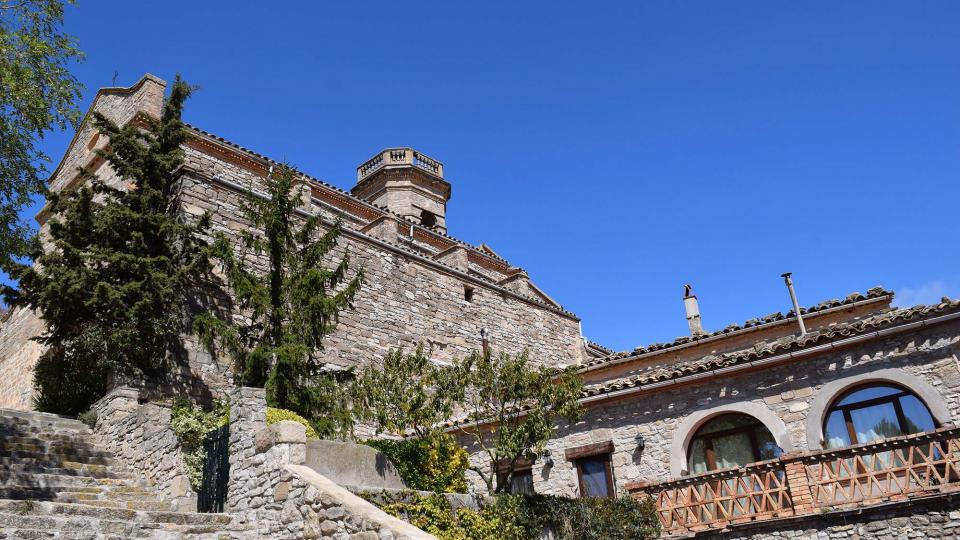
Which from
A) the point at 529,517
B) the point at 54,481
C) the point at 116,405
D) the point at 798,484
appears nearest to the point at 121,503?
the point at 54,481

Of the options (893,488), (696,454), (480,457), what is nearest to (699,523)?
(696,454)

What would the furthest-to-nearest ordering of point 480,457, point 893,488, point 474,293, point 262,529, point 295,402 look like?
point 474,293 → point 480,457 → point 295,402 → point 893,488 → point 262,529

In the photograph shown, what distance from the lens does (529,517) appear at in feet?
35.2

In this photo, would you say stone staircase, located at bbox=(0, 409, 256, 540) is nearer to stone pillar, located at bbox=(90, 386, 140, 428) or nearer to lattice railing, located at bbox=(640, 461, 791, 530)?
stone pillar, located at bbox=(90, 386, 140, 428)

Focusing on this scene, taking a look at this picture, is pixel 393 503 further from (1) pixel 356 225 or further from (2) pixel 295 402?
(1) pixel 356 225

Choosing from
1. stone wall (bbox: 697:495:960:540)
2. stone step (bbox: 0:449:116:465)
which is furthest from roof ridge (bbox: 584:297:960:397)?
stone step (bbox: 0:449:116:465)

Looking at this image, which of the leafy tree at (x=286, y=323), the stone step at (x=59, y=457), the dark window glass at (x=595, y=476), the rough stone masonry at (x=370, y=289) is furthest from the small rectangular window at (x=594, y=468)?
the stone step at (x=59, y=457)

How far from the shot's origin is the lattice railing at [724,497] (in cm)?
1132

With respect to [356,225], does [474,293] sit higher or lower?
lower

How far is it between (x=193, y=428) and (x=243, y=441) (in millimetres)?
2019

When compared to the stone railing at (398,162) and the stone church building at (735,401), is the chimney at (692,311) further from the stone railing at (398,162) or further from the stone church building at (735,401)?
the stone railing at (398,162)

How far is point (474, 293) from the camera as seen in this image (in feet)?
72.5

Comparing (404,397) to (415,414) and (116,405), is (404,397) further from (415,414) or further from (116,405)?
(116,405)

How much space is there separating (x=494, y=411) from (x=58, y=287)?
7.64 metres
